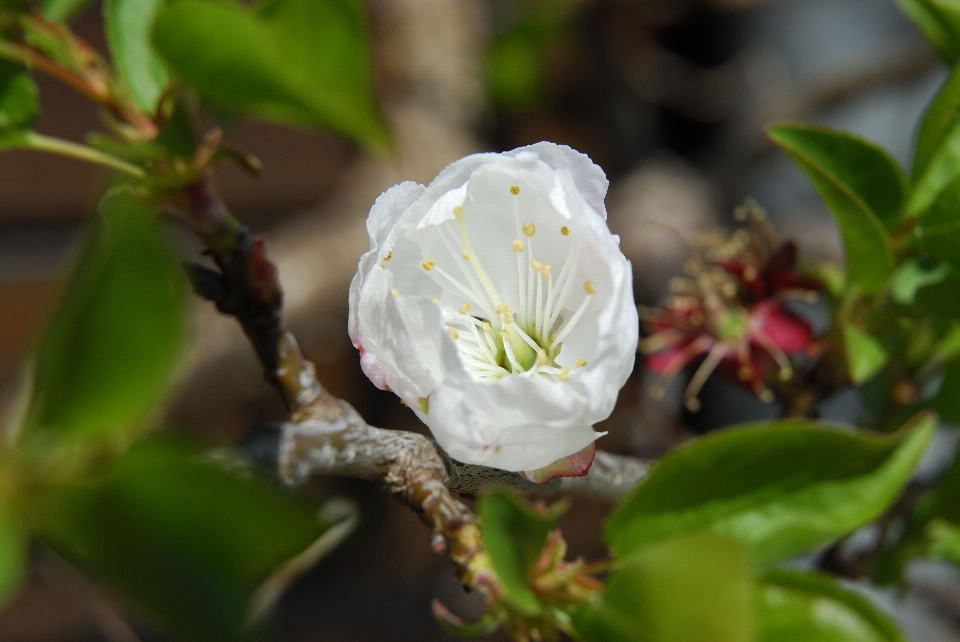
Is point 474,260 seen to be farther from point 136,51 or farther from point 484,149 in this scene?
point 484,149

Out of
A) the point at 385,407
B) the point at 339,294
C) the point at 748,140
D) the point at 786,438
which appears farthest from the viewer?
the point at 385,407

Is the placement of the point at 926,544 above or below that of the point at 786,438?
below

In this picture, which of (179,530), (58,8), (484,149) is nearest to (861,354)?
(179,530)

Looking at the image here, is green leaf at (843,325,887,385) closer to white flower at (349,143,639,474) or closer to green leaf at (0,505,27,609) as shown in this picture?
white flower at (349,143,639,474)

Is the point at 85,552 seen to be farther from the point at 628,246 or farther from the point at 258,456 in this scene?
the point at 628,246

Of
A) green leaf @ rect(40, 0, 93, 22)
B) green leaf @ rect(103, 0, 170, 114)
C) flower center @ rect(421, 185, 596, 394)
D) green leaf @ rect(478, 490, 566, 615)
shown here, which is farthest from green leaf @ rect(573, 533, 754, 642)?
green leaf @ rect(40, 0, 93, 22)

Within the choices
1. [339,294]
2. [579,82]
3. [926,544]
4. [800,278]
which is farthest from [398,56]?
[926,544]

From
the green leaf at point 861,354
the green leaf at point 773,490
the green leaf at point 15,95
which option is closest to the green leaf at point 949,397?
the green leaf at point 861,354
